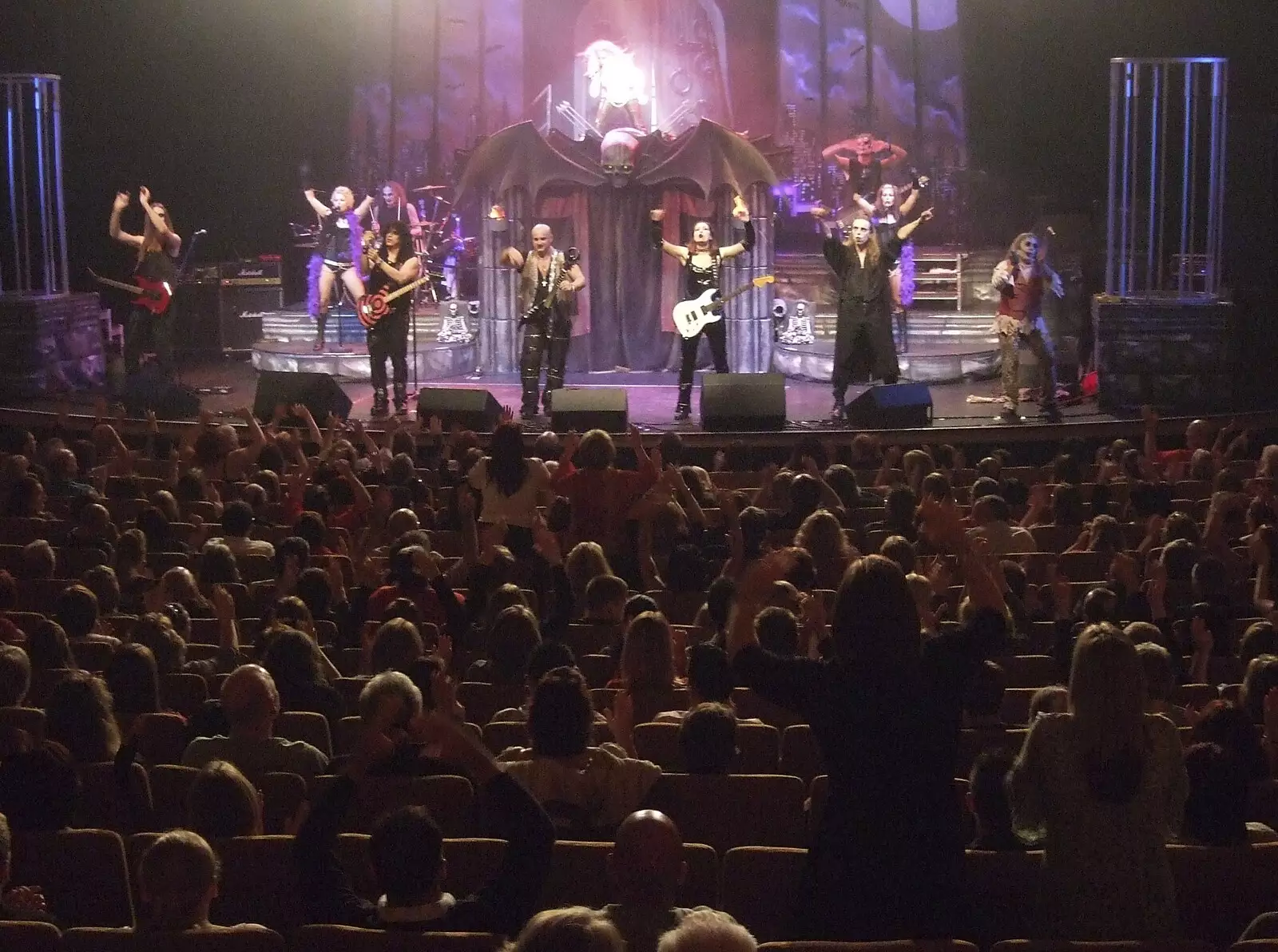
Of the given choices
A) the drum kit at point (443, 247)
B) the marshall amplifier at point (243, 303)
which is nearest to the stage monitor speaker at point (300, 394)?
the marshall amplifier at point (243, 303)

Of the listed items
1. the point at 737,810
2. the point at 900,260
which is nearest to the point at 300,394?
the point at 900,260

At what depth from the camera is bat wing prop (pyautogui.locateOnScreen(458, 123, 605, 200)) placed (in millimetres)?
14359

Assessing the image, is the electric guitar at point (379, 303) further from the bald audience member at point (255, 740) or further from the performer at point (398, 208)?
the bald audience member at point (255, 740)

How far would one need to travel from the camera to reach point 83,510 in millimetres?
7250

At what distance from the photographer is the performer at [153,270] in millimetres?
13555

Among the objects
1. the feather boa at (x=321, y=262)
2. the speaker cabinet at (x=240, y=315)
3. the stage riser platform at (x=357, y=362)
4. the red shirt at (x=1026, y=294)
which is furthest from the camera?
the speaker cabinet at (x=240, y=315)

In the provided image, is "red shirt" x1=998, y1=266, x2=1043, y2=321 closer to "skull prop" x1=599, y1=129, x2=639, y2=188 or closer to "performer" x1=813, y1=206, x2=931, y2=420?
"performer" x1=813, y1=206, x2=931, y2=420

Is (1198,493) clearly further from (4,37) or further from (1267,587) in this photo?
(4,37)

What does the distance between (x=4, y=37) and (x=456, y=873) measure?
600 inches

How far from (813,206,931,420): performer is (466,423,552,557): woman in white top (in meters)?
5.62

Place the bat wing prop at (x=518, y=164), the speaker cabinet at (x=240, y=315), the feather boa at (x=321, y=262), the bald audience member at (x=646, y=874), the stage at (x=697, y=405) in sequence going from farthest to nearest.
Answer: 1. the speaker cabinet at (x=240, y=315)
2. the feather boa at (x=321, y=262)
3. the bat wing prop at (x=518, y=164)
4. the stage at (x=697, y=405)
5. the bald audience member at (x=646, y=874)

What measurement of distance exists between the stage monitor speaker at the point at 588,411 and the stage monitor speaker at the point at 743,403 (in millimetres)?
682

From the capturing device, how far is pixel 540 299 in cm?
1223

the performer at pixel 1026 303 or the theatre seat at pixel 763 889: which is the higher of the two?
the performer at pixel 1026 303
